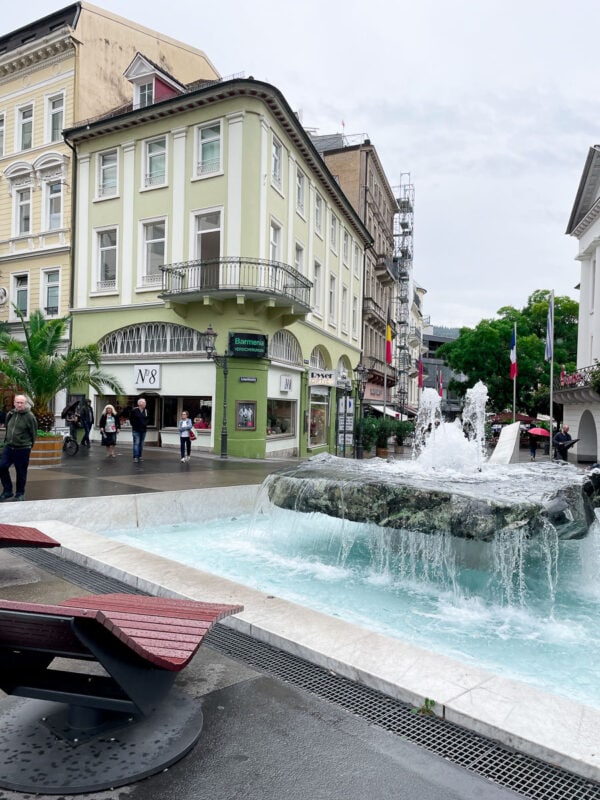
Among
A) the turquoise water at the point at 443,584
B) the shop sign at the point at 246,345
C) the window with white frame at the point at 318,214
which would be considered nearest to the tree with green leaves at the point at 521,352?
the window with white frame at the point at 318,214

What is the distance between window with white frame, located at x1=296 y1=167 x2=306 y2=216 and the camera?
978 inches

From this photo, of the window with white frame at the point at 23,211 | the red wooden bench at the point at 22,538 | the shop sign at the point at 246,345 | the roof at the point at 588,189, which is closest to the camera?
the red wooden bench at the point at 22,538

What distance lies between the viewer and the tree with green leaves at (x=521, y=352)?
149 ft

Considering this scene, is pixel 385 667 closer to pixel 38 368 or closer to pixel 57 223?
pixel 38 368

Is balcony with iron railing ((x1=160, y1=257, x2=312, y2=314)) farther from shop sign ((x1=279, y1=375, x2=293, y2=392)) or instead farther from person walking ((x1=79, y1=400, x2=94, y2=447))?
person walking ((x1=79, y1=400, x2=94, y2=447))

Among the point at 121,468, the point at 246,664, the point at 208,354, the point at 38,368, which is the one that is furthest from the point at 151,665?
the point at 208,354

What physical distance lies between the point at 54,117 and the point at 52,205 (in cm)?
379

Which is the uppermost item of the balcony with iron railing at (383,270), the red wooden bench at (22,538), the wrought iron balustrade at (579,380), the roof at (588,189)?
the roof at (588,189)

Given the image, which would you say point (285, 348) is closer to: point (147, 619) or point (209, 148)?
point (209, 148)

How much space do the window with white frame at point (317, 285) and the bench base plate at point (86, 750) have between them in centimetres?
2588

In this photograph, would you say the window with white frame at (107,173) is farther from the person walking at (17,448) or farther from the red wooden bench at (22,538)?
the red wooden bench at (22,538)

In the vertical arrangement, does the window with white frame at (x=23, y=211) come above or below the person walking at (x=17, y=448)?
above

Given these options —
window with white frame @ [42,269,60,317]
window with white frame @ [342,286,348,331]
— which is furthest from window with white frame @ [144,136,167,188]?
window with white frame @ [342,286,348,331]

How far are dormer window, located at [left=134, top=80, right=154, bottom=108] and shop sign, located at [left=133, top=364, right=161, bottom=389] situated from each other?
11.1 metres
